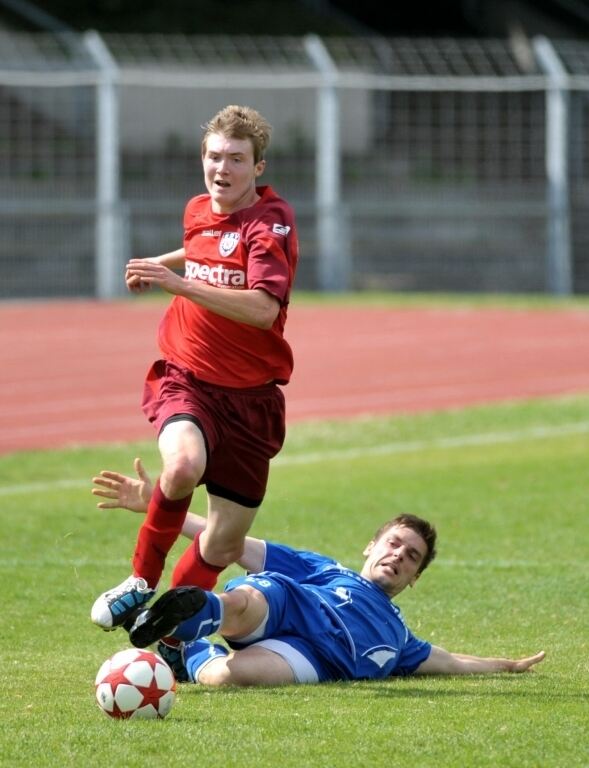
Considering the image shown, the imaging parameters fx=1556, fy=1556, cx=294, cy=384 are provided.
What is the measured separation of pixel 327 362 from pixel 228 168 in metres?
13.7

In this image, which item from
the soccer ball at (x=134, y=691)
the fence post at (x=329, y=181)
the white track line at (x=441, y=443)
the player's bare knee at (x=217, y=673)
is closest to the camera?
the soccer ball at (x=134, y=691)

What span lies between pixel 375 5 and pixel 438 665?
3776 centimetres

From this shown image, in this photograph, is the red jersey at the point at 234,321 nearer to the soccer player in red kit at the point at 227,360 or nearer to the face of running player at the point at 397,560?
the soccer player in red kit at the point at 227,360

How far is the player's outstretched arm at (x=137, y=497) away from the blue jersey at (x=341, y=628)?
22 cm

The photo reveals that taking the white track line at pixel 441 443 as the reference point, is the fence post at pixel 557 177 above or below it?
above

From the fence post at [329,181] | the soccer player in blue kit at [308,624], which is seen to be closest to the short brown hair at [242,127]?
the soccer player in blue kit at [308,624]

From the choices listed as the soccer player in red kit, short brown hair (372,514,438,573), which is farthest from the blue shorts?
short brown hair (372,514,438,573)

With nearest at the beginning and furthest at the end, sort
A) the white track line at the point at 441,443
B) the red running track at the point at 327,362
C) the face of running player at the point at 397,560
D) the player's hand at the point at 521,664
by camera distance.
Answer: the player's hand at the point at 521,664
the face of running player at the point at 397,560
the white track line at the point at 441,443
the red running track at the point at 327,362

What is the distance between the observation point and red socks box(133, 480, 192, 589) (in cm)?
641

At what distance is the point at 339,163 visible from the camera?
29406 millimetres

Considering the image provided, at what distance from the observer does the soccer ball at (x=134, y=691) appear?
18.2 feet

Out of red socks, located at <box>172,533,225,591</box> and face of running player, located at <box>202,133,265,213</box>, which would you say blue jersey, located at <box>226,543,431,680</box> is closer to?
red socks, located at <box>172,533,225,591</box>

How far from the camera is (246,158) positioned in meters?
6.67

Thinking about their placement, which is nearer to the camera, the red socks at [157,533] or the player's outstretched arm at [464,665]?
the red socks at [157,533]
